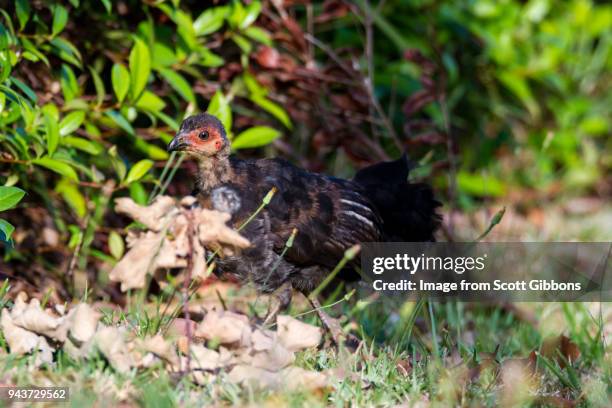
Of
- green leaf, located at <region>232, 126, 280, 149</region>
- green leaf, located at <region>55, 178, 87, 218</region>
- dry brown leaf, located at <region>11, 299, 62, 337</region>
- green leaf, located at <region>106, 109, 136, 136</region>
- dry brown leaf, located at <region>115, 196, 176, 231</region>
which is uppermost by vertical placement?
green leaf, located at <region>232, 126, 280, 149</region>

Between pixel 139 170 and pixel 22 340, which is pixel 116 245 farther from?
pixel 22 340

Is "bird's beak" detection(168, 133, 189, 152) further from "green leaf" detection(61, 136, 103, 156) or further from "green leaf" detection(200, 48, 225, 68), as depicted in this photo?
"green leaf" detection(200, 48, 225, 68)

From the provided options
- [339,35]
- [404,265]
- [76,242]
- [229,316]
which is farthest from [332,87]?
[229,316]

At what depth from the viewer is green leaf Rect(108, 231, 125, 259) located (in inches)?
183

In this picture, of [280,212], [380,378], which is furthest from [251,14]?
[380,378]

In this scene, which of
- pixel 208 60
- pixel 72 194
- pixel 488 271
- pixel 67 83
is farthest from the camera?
pixel 488 271

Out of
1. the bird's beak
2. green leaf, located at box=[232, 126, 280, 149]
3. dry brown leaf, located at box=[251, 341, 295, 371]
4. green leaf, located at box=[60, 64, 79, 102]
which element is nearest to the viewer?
dry brown leaf, located at box=[251, 341, 295, 371]

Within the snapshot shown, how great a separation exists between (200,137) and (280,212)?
53cm

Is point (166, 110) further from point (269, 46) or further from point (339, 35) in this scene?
point (339, 35)

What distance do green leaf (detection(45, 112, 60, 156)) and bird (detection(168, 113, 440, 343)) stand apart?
0.51 m

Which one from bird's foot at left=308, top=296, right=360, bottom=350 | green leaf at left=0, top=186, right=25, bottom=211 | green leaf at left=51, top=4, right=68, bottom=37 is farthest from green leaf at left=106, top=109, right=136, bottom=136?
bird's foot at left=308, top=296, right=360, bottom=350

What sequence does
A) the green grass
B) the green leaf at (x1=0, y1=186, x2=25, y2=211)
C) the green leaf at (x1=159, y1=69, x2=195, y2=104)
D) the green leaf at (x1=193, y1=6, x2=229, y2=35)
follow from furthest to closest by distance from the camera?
the green leaf at (x1=193, y1=6, x2=229, y2=35) → the green leaf at (x1=159, y1=69, x2=195, y2=104) → the green leaf at (x1=0, y1=186, x2=25, y2=211) → the green grass

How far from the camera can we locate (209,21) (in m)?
4.66

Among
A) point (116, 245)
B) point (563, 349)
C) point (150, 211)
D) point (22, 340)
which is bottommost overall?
point (22, 340)
